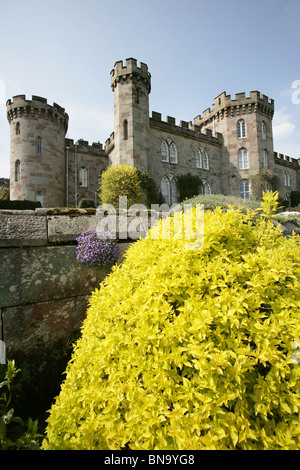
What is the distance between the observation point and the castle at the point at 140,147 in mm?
16719

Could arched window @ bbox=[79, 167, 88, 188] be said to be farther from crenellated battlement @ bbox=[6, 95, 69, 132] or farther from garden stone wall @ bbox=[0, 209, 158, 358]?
garden stone wall @ bbox=[0, 209, 158, 358]

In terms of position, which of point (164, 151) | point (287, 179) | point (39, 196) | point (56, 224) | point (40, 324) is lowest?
point (40, 324)

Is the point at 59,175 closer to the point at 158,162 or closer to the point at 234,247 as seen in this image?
the point at 158,162

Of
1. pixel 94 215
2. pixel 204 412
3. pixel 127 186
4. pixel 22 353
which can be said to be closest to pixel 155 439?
pixel 204 412

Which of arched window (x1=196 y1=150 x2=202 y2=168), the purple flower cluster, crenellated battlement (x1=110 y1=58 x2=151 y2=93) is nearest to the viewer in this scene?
the purple flower cluster

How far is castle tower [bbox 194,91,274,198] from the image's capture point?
23.0m

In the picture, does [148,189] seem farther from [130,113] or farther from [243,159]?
[243,159]

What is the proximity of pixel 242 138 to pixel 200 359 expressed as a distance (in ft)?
86.5

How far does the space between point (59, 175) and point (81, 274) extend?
18.3 metres

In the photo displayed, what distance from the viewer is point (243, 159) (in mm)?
23359

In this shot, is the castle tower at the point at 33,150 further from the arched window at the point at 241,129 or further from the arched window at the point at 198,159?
the arched window at the point at 241,129

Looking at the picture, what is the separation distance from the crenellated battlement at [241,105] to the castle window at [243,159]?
3847 mm

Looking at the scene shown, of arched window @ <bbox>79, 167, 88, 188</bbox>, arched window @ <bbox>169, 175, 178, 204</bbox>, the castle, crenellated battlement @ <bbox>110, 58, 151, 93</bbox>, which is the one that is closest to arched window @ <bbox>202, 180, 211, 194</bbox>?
the castle

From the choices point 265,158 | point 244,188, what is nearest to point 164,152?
point 244,188
